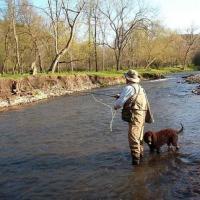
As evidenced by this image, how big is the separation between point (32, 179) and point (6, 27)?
4448 cm

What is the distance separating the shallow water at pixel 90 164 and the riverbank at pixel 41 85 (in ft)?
A: 30.3

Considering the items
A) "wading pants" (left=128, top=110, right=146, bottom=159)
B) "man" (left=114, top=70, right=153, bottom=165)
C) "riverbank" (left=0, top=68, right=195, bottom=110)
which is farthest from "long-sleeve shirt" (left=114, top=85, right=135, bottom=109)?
"riverbank" (left=0, top=68, right=195, bottom=110)

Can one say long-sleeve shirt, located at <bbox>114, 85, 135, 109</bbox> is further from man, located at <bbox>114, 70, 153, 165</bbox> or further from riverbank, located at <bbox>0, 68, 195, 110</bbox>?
riverbank, located at <bbox>0, 68, 195, 110</bbox>

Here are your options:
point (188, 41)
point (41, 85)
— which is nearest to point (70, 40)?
point (41, 85)

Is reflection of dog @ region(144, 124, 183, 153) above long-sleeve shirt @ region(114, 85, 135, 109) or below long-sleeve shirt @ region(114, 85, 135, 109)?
below

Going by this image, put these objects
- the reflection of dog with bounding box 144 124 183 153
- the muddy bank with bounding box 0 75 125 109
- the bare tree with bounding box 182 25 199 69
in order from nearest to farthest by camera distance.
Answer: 1. the reflection of dog with bounding box 144 124 183 153
2. the muddy bank with bounding box 0 75 125 109
3. the bare tree with bounding box 182 25 199 69

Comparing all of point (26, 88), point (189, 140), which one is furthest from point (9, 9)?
point (189, 140)

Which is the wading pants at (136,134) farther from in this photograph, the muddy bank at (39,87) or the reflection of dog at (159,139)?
the muddy bank at (39,87)

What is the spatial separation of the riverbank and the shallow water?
9.23 meters

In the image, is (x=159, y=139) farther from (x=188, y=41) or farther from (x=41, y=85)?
(x=188, y=41)

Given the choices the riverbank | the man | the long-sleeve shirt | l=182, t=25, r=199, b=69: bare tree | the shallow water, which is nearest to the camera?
the shallow water

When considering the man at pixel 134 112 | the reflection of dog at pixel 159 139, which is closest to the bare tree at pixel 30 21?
the reflection of dog at pixel 159 139

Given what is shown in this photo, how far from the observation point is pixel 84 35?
2308 inches

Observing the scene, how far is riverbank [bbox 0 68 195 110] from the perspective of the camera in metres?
25.4
